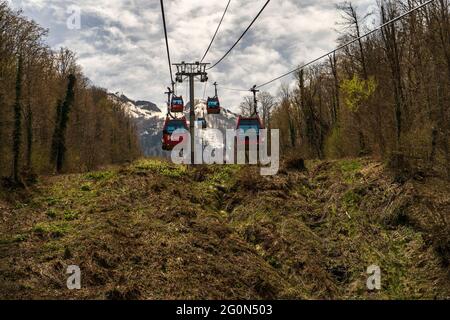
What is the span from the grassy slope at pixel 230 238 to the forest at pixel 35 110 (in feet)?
23.6

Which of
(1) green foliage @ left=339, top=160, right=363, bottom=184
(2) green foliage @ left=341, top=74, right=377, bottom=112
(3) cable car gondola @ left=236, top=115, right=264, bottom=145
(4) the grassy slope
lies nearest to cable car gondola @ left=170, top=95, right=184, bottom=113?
(3) cable car gondola @ left=236, top=115, right=264, bottom=145

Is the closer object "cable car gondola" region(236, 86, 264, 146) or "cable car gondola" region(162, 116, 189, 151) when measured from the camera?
"cable car gondola" region(162, 116, 189, 151)

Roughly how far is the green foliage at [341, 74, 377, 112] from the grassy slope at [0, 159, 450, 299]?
10.8 meters

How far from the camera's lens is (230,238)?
1252 centimetres

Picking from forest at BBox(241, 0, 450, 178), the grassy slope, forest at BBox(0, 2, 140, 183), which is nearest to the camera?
the grassy slope

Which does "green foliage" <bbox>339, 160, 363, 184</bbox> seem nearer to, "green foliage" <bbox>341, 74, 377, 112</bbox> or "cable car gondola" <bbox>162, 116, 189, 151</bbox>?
"green foliage" <bbox>341, 74, 377, 112</bbox>

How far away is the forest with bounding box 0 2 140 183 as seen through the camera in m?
23.8

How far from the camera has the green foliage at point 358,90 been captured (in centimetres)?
2794

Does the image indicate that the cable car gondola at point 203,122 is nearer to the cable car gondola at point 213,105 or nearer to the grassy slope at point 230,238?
the cable car gondola at point 213,105

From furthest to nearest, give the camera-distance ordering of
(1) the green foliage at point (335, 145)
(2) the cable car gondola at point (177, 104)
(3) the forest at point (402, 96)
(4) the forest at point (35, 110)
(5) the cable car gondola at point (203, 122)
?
1. (1) the green foliage at point (335, 145)
2. (5) the cable car gondola at point (203, 122)
3. (2) the cable car gondola at point (177, 104)
4. (4) the forest at point (35, 110)
5. (3) the forest at point (402, 96)

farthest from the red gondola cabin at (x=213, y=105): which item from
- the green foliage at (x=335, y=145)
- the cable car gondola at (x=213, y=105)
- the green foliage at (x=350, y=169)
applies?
the green foliage at (x=335, y=145)

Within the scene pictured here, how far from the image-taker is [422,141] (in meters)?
16.6

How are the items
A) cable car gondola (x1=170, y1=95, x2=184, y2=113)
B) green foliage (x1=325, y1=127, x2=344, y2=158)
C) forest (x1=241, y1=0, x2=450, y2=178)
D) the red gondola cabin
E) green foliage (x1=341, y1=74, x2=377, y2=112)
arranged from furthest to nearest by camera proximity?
1. green foliage (x1=325, y1=127, x2=344, y2=158)
2. cable car gondola (x1=170, y1=95, x2=184, y2=113)
3. the red gondola cabin
4. green foliage (x1=341, y1=74, x2=377, y2=112)
5. forest (x1=241, y1=0, x2=450, y2=178)

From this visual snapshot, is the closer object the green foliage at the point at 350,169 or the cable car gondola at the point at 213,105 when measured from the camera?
the green foliage at the point at 350,169
